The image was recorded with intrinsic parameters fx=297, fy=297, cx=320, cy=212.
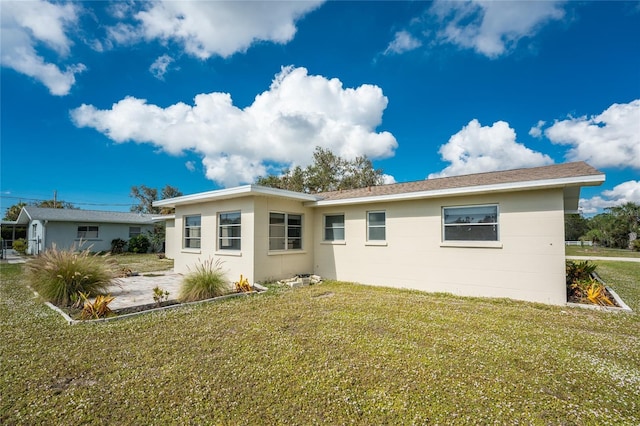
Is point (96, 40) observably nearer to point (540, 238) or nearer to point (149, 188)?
point (540, 238)

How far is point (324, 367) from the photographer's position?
3.56 m

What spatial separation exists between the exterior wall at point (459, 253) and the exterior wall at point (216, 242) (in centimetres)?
275

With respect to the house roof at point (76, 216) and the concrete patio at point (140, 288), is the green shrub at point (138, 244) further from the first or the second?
the concrete patio at point (140, 288)

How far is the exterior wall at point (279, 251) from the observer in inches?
361

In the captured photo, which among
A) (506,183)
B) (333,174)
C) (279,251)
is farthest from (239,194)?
(333,174)

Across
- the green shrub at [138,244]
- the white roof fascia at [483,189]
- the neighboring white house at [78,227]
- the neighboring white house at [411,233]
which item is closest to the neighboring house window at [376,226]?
the neighboring white house at [411,233]

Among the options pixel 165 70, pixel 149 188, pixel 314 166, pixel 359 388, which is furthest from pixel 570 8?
pixel 149 188

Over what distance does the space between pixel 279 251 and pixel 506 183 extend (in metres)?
6.64

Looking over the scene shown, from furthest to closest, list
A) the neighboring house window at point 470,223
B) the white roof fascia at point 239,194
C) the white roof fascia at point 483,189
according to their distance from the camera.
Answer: the white roof fascia at point 239,194 → the neighboring house window at point 470,223 → the white roof fascia at point 483,189

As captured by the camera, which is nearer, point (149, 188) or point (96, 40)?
point (96, 40)

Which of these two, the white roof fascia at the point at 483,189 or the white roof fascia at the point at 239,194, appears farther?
the white roof fascia at the point at 239,194

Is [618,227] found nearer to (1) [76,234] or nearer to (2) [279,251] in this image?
(2) [279,251]

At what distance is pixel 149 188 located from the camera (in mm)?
Result: 43344

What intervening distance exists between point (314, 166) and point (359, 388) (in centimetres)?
2696
